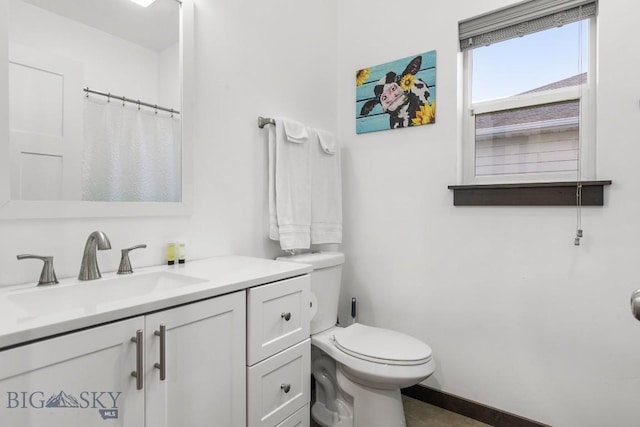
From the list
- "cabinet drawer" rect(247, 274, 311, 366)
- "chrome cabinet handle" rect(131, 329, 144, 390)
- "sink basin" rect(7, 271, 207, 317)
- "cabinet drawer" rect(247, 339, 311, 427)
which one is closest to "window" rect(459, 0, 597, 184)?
"cabinet drawer" rect(247, 274, 311, 366)

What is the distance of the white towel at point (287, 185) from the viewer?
1.69m

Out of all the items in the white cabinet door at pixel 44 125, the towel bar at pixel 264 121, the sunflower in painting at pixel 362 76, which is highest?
the sunflower in painting at pixel 362 76

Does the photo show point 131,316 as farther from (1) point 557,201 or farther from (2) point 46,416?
(1) point 557,201

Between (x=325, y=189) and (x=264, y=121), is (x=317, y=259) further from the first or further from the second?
(x=264, y=121)

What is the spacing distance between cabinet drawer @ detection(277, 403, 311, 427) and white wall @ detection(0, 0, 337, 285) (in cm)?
72

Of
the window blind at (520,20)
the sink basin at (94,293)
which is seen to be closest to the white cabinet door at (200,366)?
the sink basin at (94,293)

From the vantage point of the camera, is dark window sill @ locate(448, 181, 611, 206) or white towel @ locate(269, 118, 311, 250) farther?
white towel @ locate(269, 118, 311, 250)

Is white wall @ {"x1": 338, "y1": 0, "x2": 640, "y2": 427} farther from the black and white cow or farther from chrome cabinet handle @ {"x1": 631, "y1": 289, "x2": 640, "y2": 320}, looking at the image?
chrome cabinet handle @ {"x1": 631, "y1": 289, "x2": 640, "y2": 320}

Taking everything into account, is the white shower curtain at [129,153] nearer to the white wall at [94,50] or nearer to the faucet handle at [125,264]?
the white wall at [94,50]

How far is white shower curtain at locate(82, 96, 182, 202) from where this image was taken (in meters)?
1.17

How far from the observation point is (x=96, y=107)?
1177mm

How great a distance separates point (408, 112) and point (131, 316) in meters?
1.64

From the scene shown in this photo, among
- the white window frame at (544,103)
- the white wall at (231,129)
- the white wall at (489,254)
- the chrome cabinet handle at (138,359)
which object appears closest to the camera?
the chrome cabinet handle at (138,359)

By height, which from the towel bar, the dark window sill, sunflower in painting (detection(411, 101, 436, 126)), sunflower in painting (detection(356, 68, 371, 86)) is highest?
sunflower in painting (detection(356, 68, 371, 86))
